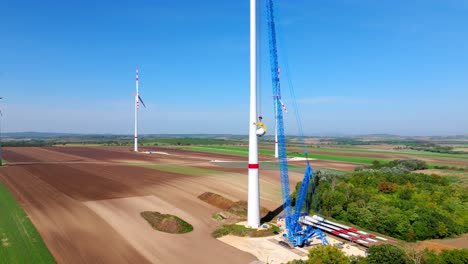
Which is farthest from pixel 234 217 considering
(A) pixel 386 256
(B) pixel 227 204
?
(A) pixel 386 256

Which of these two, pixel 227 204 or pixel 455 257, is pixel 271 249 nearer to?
pixel 455 257

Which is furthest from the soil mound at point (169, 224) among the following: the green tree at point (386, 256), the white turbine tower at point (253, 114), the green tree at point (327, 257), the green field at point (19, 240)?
the green tree at point (386, 256)

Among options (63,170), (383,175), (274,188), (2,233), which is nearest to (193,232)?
(2,233)

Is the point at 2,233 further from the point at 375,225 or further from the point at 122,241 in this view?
the point at 375,225

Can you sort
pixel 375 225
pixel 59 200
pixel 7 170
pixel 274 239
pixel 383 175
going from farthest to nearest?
pixel 7 170 < pixel 383 175 < pixel 59 200 < pixel 375 225 < pixel 274 239

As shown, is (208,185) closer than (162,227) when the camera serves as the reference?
No

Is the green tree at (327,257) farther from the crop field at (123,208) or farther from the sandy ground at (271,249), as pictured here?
the crop field at (123,208)
